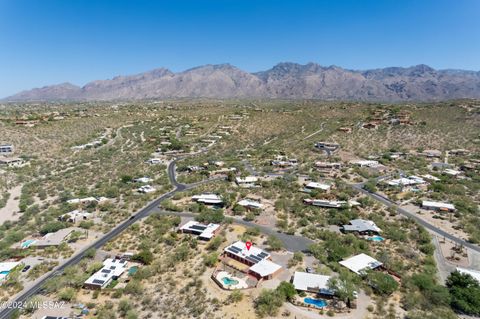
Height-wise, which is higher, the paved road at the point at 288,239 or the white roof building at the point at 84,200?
the white roof building at the point at 84,200

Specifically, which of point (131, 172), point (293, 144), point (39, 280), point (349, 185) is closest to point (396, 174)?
point (349, 185)

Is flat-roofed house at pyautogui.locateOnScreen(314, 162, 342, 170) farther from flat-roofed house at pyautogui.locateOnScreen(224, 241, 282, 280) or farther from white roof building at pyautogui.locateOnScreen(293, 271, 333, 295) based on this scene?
white roof building at pyautogui.locateOnScreen(293, 271, 333, 295)

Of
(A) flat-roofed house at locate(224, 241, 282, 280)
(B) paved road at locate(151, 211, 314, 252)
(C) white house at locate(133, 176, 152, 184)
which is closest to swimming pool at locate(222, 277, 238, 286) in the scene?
(A) flat-roofed house at locate(224, 241, 282, 280)

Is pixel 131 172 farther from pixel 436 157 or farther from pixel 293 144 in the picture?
pixel 436 157

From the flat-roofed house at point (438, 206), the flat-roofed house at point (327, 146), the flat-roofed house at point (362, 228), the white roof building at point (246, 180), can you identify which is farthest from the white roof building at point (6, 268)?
the flat-roofed house at point (327, 146)

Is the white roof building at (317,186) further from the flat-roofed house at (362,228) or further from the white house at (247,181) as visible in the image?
the flat-roofed house at (362,228)

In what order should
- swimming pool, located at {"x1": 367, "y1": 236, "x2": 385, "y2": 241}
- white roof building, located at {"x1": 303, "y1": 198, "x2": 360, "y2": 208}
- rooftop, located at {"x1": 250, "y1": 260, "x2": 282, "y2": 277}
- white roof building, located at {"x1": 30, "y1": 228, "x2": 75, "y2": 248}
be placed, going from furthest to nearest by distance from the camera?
white roof building, located at {"x1": 303, "y1": 198, "x2": 360, "y2": 208}
swimming pool, located at {"x1": 367, "y1": 236, "x2": 385, "y2": 241}
white roof building, located at {"x1": 30, "y1": 228, "x2": 75, "y2": 248}
rooftop, located at {"x1": 250, "y1": 260, "x2": 282, "y2": 277}
